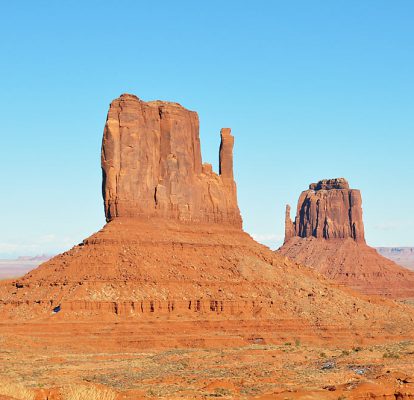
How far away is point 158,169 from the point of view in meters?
109

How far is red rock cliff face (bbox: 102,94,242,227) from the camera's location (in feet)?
345

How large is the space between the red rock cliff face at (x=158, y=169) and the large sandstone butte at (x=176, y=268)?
104 mm

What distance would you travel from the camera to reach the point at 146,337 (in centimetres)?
8831

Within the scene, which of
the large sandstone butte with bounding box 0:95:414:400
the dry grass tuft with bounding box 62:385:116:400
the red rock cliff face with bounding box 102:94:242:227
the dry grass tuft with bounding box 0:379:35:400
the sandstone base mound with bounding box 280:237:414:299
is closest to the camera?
the dry grass tuft with bounding box 62:385:116:400

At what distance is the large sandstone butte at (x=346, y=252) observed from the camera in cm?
18050

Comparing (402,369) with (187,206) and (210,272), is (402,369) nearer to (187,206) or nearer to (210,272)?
(210,272)

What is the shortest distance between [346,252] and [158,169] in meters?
89.5

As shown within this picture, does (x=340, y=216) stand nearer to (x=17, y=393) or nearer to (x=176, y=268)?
(x=176, y=268)

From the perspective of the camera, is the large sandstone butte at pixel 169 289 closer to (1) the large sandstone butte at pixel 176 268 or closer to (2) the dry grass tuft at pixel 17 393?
(1) the large sandstone butte at pixel 176 268

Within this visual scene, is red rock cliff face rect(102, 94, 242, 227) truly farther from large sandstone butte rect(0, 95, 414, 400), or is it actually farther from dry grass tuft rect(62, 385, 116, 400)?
dry grass tuft rect(62, 385, 116, 400)

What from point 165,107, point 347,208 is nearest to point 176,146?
point 165,107

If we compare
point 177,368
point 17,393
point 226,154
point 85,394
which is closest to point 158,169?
point 226,154

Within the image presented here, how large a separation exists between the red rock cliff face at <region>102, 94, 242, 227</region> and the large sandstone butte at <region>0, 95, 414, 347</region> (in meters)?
0.10

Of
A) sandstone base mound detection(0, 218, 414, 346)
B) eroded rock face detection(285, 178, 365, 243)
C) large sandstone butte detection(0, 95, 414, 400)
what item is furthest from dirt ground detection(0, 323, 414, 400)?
eroded rock face detection(285, 178, 365, 243)
